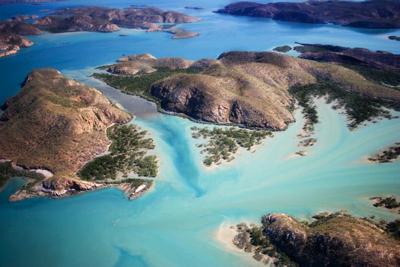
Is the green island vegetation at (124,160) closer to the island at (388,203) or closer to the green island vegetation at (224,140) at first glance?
the green island vegetation at (224,140)

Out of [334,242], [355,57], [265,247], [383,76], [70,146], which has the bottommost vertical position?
[265,247]

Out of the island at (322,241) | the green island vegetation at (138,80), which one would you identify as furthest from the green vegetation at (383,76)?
the island at (322,241)

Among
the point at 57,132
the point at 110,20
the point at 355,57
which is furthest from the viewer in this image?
the point at 110,20

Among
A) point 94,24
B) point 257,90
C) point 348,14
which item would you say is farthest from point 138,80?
point 348,14

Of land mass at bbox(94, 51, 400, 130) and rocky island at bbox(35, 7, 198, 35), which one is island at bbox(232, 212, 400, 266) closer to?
land mass at bbox(94, 51, 400, 130)

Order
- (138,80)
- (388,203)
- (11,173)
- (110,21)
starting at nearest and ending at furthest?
(388,203) < (11,173) < (138,80) < (110,21)

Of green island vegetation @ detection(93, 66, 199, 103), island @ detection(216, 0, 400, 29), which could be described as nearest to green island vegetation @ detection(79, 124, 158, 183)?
green island vegetation @ detection(93, 66, 199, 103)

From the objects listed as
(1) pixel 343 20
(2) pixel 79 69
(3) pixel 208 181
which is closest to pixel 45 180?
(3) pixel 208 181

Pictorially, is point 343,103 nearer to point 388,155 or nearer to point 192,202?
point 388,155
